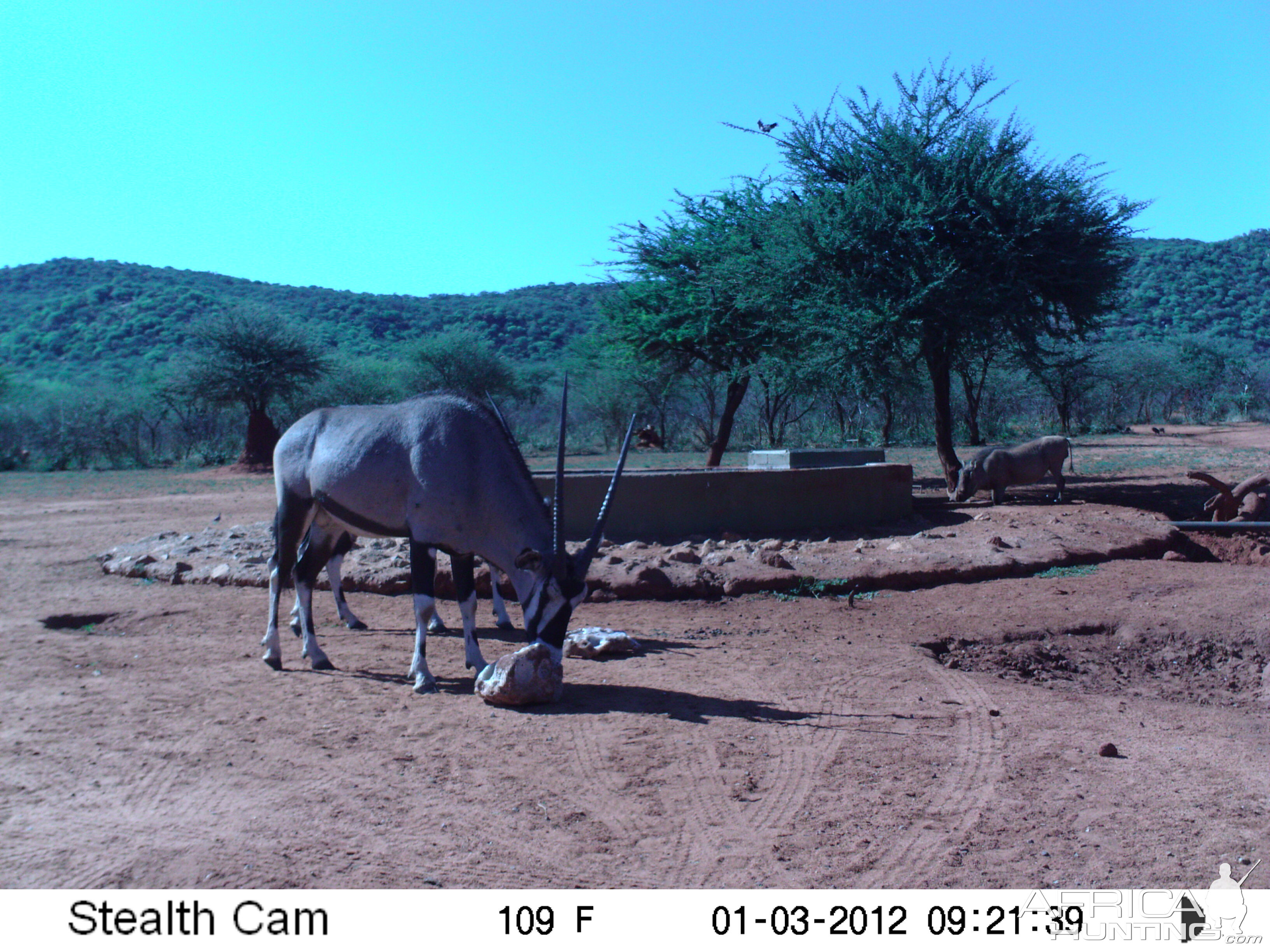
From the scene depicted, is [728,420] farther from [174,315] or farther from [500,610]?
[174,315]

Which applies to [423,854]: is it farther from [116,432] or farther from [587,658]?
[116,432]

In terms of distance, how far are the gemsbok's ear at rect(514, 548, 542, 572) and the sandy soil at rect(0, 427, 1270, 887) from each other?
86cm

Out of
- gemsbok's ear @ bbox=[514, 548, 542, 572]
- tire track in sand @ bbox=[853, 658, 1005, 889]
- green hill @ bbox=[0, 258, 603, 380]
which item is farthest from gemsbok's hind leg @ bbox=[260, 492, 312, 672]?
green hill @ bbox=[0, 258, 603, 380]

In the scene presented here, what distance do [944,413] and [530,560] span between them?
1312 centimetres

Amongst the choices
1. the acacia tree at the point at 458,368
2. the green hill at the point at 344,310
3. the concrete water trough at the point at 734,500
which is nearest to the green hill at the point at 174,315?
the green hill at the point at 344,310

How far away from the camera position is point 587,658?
7.07 m

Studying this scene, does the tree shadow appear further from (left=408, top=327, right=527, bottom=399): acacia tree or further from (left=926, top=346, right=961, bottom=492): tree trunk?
(left=408, top=327, right=527, bottom=399): acacia tree

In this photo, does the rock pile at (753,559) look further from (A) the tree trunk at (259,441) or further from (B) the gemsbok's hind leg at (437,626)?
(A) the tree trunk at (259,441)

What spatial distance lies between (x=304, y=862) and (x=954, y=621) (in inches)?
233

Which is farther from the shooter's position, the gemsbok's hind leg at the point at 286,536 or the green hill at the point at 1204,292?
the green hill at the point at 1204,292

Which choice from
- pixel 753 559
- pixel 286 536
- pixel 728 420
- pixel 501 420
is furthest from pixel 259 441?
pixel 501 420

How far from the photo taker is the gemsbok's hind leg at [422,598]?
6.13m

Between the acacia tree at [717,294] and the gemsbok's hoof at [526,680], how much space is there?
39.8ft
